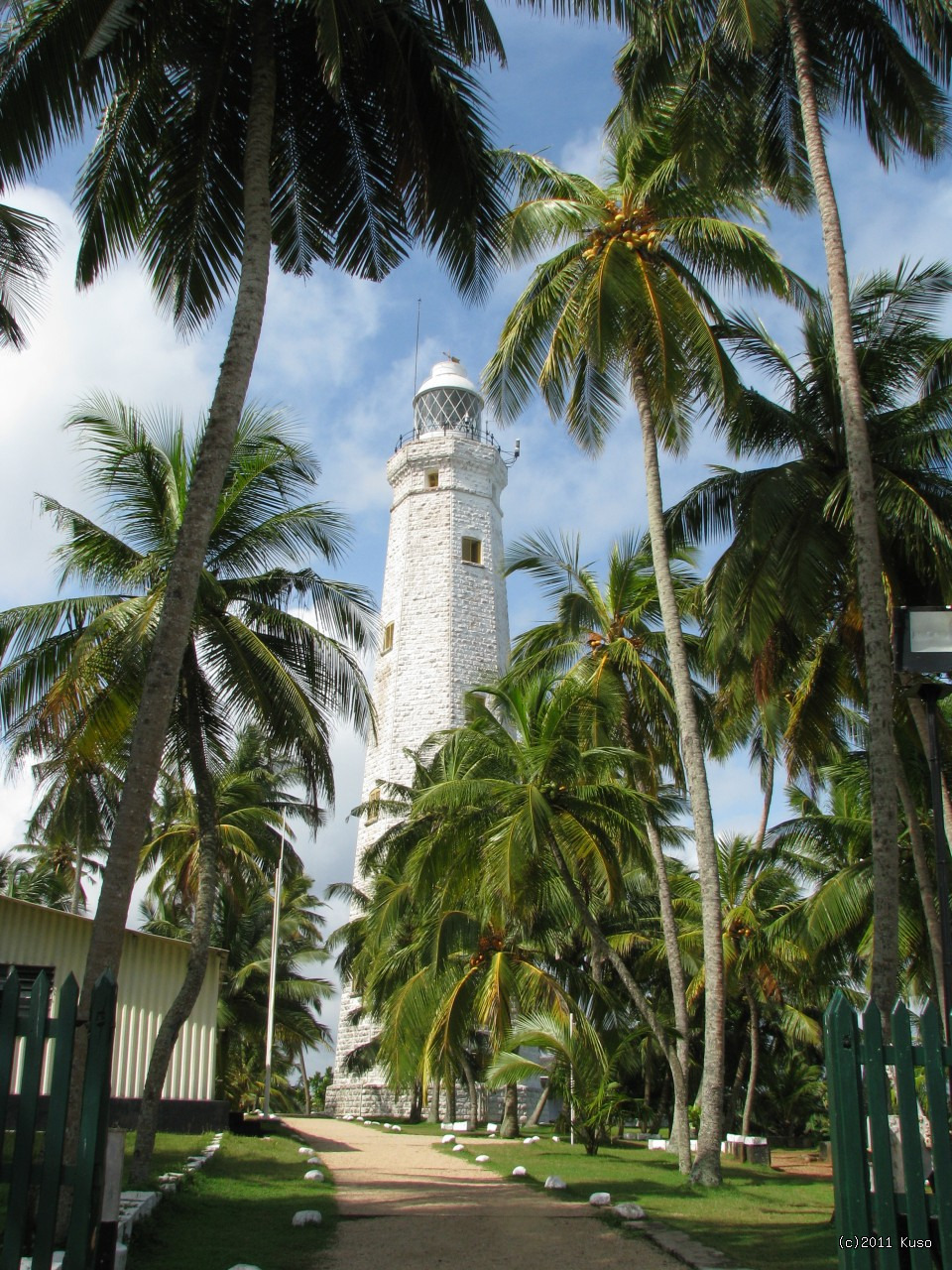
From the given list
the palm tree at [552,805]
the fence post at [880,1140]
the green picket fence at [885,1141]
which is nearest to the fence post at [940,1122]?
the green picket fence at [885,1141]

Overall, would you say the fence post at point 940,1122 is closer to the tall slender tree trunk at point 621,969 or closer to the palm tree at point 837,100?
the palm tree at point 837,100

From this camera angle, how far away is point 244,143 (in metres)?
10.7

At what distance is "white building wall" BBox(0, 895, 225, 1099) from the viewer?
16.7 metres

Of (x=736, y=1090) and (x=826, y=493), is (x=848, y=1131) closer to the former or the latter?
(x=826, y=493)

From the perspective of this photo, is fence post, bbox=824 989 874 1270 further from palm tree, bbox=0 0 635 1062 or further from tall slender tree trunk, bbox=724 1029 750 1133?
tall slender tree trunk, bbox=724 1029 750 1133

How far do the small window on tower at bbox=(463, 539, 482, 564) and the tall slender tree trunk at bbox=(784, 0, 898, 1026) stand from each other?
23242mm

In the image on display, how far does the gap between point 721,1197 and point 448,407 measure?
2950 cm

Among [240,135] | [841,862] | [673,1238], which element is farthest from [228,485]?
[841,862]

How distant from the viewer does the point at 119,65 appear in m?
9.85

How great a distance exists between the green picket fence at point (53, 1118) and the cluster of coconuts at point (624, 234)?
13729 millimetres

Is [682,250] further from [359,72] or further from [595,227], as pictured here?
[359,72]

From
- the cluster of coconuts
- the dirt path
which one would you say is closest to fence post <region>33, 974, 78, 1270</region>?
the dirt path

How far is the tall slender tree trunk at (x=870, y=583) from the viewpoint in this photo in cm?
1064

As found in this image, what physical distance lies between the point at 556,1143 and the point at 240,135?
57.1ft
